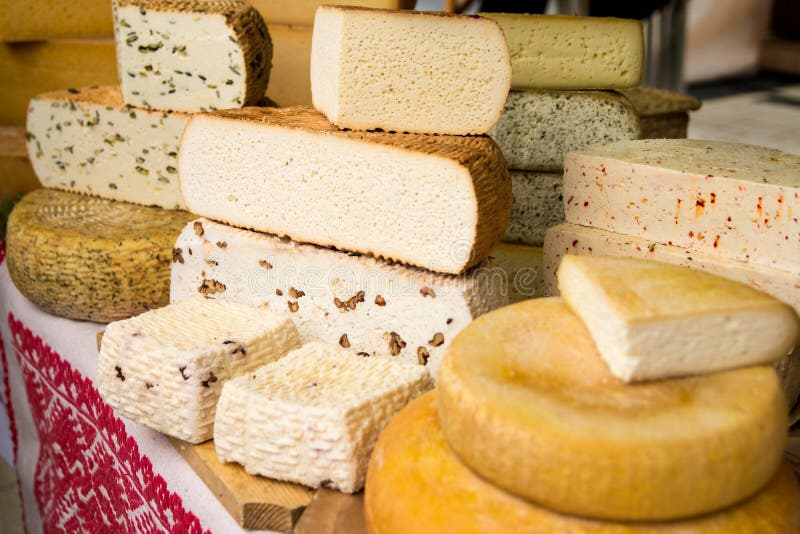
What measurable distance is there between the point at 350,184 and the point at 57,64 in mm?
1479

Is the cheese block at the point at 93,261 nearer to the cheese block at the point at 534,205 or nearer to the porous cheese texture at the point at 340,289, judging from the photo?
the porous cheese texture at the point at 340,289

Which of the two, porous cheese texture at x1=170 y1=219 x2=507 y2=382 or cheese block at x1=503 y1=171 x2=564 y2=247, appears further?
cheese block at x1=503 y1=171 x2=564 y2=247

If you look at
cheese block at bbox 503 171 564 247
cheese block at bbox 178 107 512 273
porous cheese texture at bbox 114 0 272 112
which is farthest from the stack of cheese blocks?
porous cheese texture at bbox 114 0 272 112

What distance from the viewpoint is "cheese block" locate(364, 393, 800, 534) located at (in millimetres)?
917

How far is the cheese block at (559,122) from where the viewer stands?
6.09 ft

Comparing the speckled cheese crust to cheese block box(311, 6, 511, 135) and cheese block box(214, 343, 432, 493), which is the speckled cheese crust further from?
cheese block box(311, 6, 511, 135)

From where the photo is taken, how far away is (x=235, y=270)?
1619 millimetres

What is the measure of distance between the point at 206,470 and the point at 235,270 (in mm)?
443

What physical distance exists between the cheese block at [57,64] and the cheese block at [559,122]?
4.26 feet

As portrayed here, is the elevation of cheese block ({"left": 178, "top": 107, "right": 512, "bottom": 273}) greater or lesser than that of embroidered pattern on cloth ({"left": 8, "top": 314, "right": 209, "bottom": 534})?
greater

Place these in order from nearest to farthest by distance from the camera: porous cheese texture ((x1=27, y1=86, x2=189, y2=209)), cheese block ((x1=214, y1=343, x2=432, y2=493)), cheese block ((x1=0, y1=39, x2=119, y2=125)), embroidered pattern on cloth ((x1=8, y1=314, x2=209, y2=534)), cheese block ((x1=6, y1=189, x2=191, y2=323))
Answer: cheese block ((x1=214, y1=343, x2=432, y2=493)) < embroidered pattern on cloth ((x1=8, y1=314, x2=209, y2=534)) < cheese block ((x1=6, y1=189, x2=191, y2=323)) < porous cheese texture ((x1=27, y1=86, x2=189, y2=209)) < cheese block ((x1=0, y1=39, x2=119, y2=125))

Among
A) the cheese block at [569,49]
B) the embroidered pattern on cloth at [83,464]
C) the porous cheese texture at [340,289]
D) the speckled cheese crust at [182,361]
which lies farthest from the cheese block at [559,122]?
the embroidered pattern on cloth at [83,464]

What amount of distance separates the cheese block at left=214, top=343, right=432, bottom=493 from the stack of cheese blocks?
0.10 metres

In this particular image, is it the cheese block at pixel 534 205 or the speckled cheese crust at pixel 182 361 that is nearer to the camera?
the speckled cheese crust at pixel 182 361
